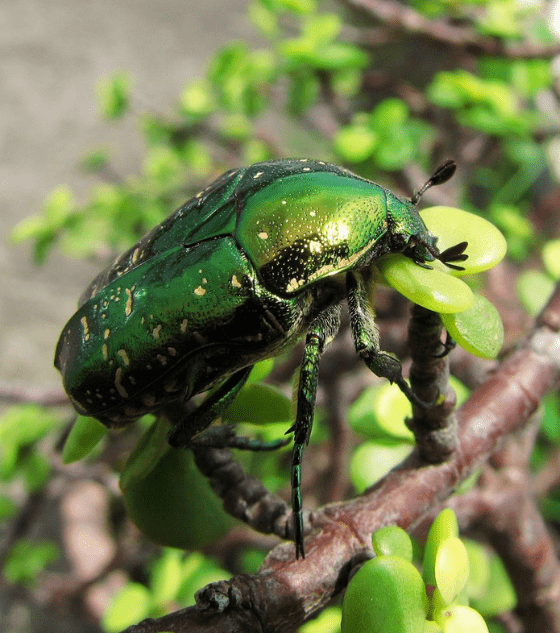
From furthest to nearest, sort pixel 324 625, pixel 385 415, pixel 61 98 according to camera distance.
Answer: pixel 61 98
pixel 324 625
pixel 385 415

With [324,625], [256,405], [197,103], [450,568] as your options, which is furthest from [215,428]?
[197,103]

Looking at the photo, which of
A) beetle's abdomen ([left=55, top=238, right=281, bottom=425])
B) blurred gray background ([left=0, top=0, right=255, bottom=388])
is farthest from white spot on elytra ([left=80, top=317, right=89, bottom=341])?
blurred gray background ([left=0, top=0, right=255, bottom=388])

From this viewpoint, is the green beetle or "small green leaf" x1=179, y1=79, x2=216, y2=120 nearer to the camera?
the green beetle

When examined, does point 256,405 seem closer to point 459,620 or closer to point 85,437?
point 85,437

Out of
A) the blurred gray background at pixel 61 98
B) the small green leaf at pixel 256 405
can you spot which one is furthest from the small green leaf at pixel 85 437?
the blurred gray background at pixel 61 98

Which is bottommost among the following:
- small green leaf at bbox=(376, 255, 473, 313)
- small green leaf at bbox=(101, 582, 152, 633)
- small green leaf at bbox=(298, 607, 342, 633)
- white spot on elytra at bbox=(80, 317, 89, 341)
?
small green leaf at bbox=(101, 582, 152, 633)

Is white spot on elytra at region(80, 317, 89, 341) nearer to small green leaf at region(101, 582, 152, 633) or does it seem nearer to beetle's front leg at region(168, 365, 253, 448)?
beetle's front leg at region(168, 365, 253, 448)
